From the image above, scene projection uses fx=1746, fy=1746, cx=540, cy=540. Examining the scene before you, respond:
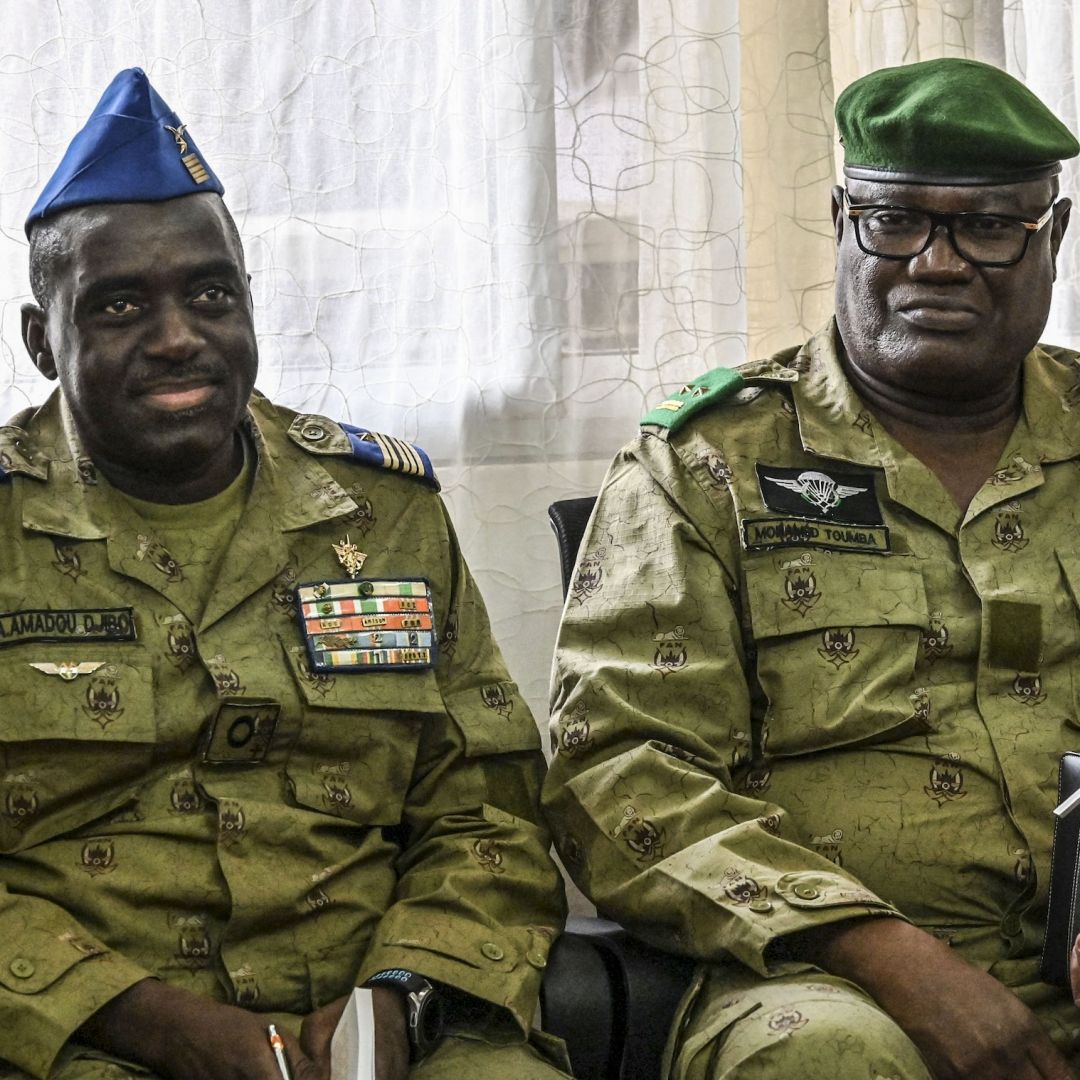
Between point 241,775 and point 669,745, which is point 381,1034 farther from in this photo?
point 669,745

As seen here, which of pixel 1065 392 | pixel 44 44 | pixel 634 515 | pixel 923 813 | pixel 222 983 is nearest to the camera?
pixel 222 983

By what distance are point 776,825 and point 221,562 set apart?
727 mm

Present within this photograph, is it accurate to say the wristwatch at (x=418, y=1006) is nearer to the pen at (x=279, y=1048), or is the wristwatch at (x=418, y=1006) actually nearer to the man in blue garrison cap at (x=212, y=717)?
the man in blue garrison cap at (x=212, y=717)

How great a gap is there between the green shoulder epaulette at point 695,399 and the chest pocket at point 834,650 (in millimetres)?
232

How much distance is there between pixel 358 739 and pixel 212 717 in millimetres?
181

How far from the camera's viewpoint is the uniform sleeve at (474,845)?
1.93 meters

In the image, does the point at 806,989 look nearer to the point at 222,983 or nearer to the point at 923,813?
the point at 923,813

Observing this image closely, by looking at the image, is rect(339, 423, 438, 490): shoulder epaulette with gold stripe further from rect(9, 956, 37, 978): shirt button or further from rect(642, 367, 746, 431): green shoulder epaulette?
rect(9, 956, 37, 978): shirt button

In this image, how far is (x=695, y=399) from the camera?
2314 millimetres

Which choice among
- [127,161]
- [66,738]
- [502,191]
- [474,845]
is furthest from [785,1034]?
[502,191]

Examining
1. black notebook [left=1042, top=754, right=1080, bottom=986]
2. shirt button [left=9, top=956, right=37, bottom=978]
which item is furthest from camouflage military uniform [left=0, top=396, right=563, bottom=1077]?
black notebook [left=1042, top=754, right=1080, bottom=986]

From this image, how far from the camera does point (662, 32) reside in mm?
2795

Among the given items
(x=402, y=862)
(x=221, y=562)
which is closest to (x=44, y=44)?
(x=221, y=562)

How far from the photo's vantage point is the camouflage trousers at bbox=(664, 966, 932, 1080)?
1727mm
